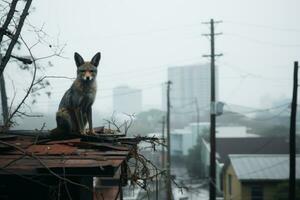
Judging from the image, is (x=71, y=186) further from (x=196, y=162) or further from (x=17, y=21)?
(x=196, y=162)

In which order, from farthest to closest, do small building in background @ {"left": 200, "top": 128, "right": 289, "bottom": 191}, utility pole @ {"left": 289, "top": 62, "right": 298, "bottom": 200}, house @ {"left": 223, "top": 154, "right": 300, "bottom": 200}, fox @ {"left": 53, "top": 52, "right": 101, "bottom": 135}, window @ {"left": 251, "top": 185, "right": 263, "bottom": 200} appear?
small building in background @ {"left": 200, "top": 128, "right": 289, "bottom": 191}
window @ {"left": 251, "top": 185, "right": 263, "bottom": 200}
house @ {"left": 223, "top": 154, "right": 300, "bottom": 200}
utility pole @ {"left": 289, "top": 62, "right": 298, "bottom": 200}
fox @ {"left": 53, "top": 52, "right": 101, "bottom": 135}

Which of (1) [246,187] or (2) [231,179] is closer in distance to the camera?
(1) [246,187]

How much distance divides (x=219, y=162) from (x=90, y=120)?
98.2ft

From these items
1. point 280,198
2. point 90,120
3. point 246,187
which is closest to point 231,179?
point 246,187

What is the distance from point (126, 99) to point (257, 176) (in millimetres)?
49888

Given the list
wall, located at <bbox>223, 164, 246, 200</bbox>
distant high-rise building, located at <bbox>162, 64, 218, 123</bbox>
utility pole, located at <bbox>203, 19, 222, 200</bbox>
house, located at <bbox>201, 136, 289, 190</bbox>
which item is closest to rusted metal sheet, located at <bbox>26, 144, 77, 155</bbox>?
utility pole, located at <bbox>203, 19, 222, 200</bbox>

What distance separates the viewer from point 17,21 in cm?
863

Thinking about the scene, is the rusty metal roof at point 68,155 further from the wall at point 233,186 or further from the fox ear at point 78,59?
the wall at point 233,186

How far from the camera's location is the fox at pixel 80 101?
7.93 m

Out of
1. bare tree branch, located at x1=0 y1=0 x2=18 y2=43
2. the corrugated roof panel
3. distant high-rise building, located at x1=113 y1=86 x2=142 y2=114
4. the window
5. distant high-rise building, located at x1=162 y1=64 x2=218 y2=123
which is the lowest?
the window

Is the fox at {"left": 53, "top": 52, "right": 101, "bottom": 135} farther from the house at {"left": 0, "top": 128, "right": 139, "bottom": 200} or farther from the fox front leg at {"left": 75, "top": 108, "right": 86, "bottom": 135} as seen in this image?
the house at {"left": 0, "top": 128, "right": 139, "bottom": 200}

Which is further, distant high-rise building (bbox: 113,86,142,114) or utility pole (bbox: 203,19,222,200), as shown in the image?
distant high-rise building (bbox: 113,86,142,114)

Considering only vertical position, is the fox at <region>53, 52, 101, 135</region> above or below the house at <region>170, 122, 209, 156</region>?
above

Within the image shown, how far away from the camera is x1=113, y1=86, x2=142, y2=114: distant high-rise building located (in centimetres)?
5582
